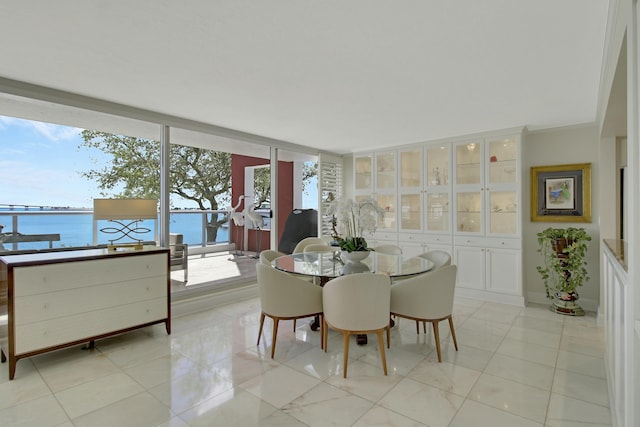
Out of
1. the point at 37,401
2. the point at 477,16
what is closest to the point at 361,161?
the point at 477,16

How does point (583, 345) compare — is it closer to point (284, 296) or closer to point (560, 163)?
point (560, 163)

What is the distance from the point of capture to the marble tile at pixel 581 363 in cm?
260

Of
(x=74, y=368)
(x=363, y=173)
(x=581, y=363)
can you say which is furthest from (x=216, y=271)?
(x=581, y=363)

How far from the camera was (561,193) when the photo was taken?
4332 mm

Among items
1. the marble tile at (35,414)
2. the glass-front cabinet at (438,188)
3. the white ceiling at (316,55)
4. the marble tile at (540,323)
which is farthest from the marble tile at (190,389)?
the glass-front cabinet at (438,188)

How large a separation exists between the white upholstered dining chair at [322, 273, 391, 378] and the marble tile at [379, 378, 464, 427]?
261 mm

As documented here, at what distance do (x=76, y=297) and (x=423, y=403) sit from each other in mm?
2870

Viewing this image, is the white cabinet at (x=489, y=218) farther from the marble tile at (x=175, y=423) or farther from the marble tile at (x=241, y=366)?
the marble tile at (x=175, y=423)

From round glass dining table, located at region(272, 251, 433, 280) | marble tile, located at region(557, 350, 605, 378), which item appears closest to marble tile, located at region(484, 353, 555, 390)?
marble tile, located at region(557, 350, 605, 378)

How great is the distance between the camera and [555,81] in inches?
109

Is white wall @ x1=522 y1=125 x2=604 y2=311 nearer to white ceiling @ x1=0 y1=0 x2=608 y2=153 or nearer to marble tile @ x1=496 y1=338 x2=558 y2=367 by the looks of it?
white ceiling @ x1=0 y1=0 x2=608 y2=153

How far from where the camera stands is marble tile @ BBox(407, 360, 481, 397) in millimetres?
2375

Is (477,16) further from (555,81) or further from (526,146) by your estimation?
(526,146)

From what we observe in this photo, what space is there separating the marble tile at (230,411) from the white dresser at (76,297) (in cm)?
145
